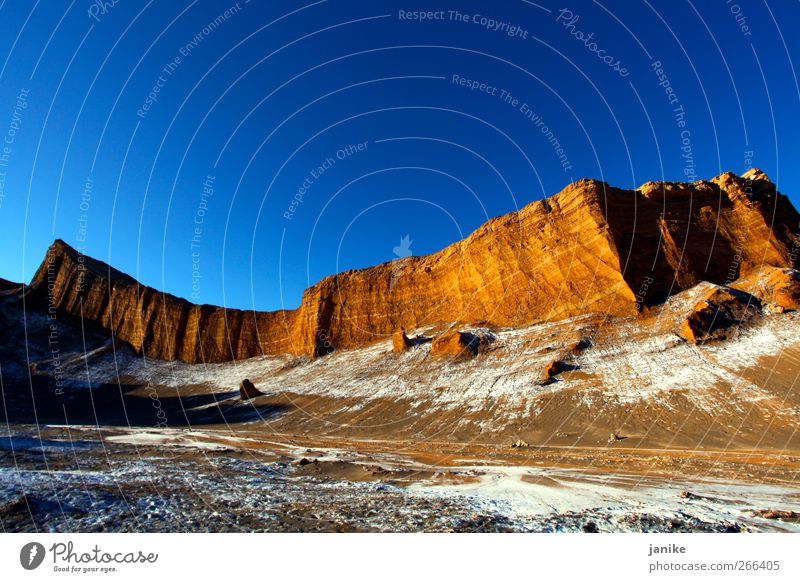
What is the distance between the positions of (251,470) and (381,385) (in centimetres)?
3074

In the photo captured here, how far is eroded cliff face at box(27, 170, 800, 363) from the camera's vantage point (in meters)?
45.1

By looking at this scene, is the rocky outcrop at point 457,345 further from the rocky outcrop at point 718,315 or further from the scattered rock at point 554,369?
the rocky outcrop at point 718,315

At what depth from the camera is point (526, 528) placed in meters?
8.24

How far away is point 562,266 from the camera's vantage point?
49.4 meters

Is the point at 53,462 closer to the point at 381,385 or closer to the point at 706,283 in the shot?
the point at 381,385

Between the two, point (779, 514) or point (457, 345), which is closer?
point (779, 514)

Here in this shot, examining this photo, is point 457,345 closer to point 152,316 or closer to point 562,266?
point 562,266
